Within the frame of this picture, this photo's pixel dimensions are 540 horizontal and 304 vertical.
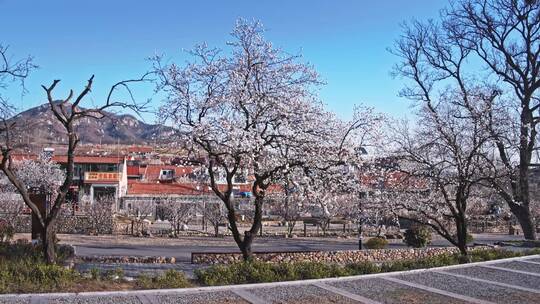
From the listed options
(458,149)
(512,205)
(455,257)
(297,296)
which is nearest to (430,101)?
(458,149)

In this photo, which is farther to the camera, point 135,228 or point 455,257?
point 135,228

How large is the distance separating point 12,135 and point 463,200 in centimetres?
1254

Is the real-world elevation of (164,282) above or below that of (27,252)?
below

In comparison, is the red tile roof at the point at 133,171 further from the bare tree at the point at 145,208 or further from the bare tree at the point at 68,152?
the bare tree at the point at 68,152

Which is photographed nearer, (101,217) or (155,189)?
(101,217)

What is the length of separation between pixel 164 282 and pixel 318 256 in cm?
1049

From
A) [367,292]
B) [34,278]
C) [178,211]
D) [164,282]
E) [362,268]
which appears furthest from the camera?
[178,211]

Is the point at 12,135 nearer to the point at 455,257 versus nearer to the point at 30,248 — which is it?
the point at 30,248

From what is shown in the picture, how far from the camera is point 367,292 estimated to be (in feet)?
30.7

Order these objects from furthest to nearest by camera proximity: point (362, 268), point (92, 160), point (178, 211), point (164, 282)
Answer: point (92, 160)
point (178, 211)
point (362, 268)
point (164, 282)

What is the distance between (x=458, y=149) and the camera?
16703 millimetres

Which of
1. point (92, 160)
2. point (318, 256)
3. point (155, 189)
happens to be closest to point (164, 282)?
point (318, 256)

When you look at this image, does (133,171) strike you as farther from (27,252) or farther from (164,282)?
(164,282)

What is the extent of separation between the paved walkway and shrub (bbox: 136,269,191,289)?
0.45 meters
